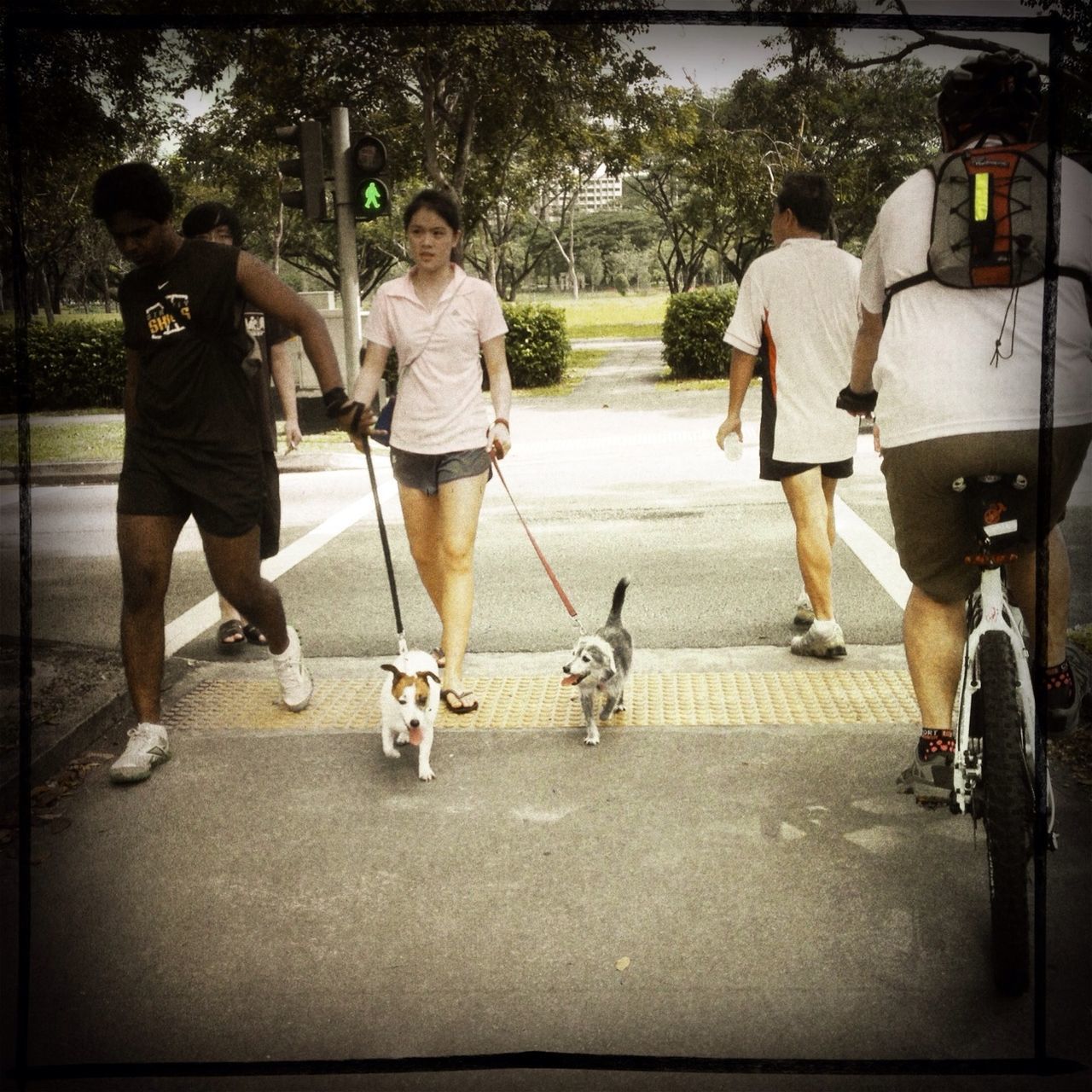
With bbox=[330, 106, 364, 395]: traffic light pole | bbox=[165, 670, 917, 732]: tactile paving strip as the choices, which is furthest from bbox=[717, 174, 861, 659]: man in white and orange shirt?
bbox=[330, 106, 364, 395]: traffic light pole

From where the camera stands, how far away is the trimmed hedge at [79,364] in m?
14.8

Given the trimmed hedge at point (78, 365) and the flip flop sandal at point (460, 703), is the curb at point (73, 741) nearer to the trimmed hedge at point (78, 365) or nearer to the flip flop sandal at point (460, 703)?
the flip flop sandal at point (460, 703)

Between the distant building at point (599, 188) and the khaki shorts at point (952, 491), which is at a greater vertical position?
the distant building at point (599, 188)

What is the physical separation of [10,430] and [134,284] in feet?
31.5

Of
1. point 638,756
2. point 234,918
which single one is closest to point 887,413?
point 638,756

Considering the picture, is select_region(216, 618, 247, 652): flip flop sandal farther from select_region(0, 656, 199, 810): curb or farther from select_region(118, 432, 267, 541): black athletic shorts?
select_region(118, 432, 267, 541): black athletic shorts

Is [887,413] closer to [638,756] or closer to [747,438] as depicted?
[638,756]

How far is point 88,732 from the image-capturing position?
15.7ft

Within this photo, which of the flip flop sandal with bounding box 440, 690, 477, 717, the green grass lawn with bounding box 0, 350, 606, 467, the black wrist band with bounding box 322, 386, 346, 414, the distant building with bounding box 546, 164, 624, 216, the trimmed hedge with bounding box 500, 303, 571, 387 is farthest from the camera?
the trimmed hedge with bounding box 500, 303, 571, 387

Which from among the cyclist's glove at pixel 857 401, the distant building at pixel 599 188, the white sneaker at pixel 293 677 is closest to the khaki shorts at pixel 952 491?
the cyclist's glove at pixel 857 401

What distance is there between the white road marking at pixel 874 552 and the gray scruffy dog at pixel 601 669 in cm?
207

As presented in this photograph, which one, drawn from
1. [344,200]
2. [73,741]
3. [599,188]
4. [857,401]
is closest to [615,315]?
[599,188]

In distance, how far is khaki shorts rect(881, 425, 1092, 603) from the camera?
2891mm

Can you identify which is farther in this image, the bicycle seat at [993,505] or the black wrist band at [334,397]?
the black wrist band at [334,397]
